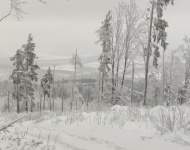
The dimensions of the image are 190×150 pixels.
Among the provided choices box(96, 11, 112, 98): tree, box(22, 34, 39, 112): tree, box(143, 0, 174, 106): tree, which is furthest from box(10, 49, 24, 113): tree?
box(143, 0, 174, 106): tree

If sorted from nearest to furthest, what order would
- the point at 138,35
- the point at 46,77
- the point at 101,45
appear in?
the point at 138,35
the point at 101,45
the point at 46,77

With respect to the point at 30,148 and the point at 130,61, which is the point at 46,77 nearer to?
the point at 130,61

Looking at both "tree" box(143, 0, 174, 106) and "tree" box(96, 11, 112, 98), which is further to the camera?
"tree" box(96, 11, 112, 98)

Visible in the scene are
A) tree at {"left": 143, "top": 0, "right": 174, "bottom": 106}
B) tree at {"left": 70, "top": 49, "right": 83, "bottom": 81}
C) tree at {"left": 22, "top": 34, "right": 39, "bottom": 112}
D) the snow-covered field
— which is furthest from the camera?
tree at {"left": 22, "top": 34, "right": 39, "bottom": 112}

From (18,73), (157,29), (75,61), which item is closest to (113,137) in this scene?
(157,29)

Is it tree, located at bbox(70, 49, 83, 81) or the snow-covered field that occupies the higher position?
tree, located at bbox(70, 49, 83, 81)

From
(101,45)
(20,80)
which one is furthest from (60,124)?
(20,80)

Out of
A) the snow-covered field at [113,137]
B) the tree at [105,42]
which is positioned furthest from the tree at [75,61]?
the snow-covered field at [113,137]

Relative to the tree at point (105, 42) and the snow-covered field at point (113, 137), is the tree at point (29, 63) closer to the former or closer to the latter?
the tree at point (105, 42)

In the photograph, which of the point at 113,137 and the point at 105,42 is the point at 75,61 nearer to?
the point at 105,42

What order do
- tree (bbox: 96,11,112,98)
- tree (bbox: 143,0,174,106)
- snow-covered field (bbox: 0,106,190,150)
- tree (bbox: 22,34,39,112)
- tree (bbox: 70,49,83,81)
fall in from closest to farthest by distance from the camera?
1. snow-covered field (bbox: 0,106,190,150)
2. tree (bbox: 143,0,174,106)
3. tree (bbox: 96,11,112,98)
4. tree (bbox: 70,49,83,81)
5. tree (bbox: 22,34,39,112)

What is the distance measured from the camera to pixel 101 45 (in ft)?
95.2

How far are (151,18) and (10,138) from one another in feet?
61.7

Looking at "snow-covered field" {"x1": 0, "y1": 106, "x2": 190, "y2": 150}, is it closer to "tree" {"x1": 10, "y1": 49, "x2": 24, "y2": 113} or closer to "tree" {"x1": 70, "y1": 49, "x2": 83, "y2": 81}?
"tree" {"x1": 70, "y1": 49, "x2": 83, "y2": 81}
